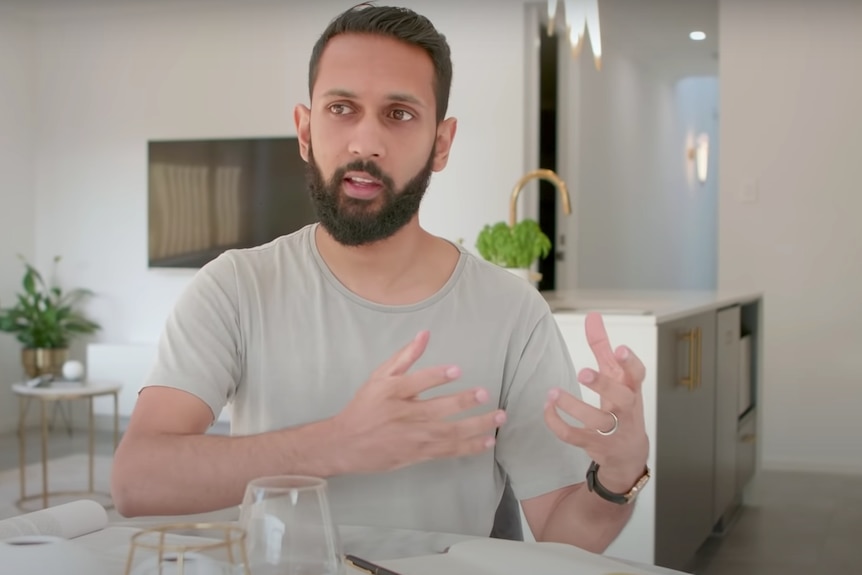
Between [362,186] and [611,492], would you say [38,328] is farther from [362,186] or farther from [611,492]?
[611,492]

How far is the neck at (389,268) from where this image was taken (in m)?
1.15

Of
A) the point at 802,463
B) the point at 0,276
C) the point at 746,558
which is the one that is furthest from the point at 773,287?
the point at 0,276

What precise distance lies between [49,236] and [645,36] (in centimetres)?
360

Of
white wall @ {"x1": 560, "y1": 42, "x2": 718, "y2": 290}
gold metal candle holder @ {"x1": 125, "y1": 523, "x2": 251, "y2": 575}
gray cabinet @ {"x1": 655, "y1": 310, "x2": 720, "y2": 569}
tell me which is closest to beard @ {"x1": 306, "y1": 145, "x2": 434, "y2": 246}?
gold metal candle holder @ {"x1": 125, "y1": 523, "x2": 251, "y2": 575}

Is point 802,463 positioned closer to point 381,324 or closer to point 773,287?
A: point 773,287

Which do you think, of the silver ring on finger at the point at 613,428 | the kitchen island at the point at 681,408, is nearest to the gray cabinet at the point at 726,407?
the kitchen island at the point at 681,408

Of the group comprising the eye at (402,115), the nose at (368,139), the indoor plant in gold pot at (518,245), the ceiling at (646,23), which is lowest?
the indoor plant in gold pot at (518,245)

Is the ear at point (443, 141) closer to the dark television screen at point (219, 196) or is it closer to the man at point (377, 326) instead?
the man at point (377, 326)

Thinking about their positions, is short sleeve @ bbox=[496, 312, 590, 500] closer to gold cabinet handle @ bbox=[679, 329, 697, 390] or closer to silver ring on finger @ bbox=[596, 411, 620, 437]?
silver ring on finger @ bbox=[596, 411, 620, 437]

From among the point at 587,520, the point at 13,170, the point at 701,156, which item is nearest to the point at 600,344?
the point at 587,520

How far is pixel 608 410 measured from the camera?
852 millimetres

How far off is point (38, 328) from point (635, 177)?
144 inches

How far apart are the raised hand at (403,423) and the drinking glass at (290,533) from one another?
0.28 meters

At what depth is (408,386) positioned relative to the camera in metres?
0.80
